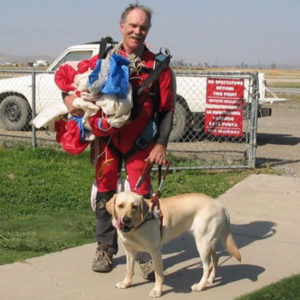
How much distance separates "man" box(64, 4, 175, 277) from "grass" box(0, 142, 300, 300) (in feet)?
2.59

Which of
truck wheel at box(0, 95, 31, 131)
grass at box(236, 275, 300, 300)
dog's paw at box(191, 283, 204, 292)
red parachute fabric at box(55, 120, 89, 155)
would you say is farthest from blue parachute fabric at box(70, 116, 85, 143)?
truck wheel at box(0, 95, 31, 131)

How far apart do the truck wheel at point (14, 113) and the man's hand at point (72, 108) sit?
7.82m

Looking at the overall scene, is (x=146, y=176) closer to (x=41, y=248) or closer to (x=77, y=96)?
(x=77, y=96)

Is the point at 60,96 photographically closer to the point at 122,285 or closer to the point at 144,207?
the point at 122,285

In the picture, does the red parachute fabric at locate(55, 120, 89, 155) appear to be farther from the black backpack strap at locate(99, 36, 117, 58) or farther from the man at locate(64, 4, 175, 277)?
the black backpack strap at locate(99, 36, 117, 58)

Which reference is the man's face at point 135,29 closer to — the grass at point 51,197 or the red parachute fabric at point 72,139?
the red parachute fabric at point 72,139

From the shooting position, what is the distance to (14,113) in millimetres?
11961

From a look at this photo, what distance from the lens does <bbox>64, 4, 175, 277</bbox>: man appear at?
416 cm

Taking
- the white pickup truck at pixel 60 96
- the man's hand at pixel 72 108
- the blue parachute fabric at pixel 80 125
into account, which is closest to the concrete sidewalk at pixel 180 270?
the blue parachute fabric at pixel 80 125

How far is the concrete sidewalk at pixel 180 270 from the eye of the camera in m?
4.04

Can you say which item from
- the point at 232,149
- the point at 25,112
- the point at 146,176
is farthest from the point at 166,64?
the point at 25,112

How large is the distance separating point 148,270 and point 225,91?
5.07m

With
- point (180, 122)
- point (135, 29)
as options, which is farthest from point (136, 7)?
point (180, 122)

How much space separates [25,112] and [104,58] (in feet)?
25.8
